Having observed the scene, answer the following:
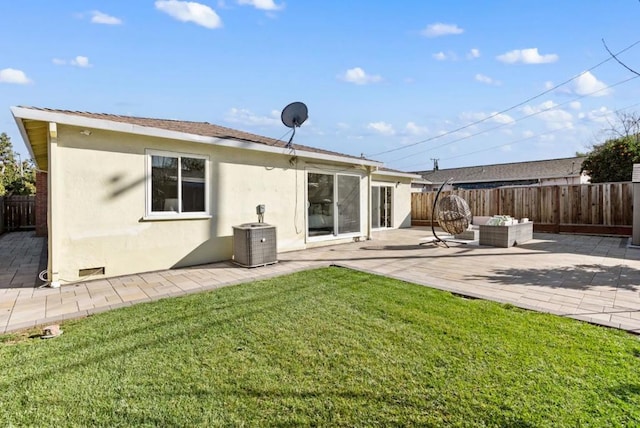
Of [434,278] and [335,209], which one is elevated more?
[335,209]

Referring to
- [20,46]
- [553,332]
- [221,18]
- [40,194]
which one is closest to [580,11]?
[553,332]

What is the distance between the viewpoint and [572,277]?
5.99 metres

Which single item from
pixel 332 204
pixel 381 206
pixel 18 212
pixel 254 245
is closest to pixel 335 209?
pixel 332 204

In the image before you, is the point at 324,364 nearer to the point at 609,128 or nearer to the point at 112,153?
the point at 112,153

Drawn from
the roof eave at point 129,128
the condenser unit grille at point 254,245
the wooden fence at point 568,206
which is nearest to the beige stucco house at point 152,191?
the roof eave at point 129,128

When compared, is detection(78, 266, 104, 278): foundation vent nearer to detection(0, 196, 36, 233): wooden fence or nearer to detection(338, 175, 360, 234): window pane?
detection(338, 175, 360, 234): window pane

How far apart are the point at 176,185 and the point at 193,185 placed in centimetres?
36

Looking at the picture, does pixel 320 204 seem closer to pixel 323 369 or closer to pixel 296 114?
pixel 296 114

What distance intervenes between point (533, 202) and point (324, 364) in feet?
49.5

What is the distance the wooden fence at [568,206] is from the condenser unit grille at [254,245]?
12711 millimetres

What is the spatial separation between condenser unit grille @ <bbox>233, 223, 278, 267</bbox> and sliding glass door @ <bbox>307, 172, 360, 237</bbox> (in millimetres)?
2514

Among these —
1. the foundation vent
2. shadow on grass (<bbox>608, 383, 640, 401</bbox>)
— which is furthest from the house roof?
shadow on grass (<bbox>608, 383, 640, 401</bbox>)

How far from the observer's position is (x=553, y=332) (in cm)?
346

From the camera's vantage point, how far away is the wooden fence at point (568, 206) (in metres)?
12.3
